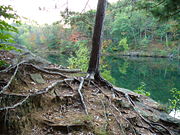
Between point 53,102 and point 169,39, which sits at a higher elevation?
point 169,39

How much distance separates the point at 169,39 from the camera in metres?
40.3

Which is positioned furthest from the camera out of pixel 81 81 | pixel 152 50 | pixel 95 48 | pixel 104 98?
pixel 152 50

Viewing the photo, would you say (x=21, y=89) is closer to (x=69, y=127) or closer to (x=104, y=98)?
(x=69, y=127)

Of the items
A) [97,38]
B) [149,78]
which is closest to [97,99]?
[97,38]

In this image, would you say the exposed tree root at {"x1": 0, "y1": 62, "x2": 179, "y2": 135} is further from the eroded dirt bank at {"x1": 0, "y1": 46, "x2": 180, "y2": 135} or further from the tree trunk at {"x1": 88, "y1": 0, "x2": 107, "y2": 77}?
the tree trunk at {"x1": 88, "y1": 0, "x2": 107, "y2": 77}

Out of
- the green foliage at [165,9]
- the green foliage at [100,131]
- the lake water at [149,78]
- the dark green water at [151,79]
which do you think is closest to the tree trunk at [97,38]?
the green foliage at [165,9]

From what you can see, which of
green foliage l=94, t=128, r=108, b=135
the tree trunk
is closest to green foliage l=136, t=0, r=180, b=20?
the tree trunk

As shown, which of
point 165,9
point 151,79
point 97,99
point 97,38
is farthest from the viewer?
point 151,79

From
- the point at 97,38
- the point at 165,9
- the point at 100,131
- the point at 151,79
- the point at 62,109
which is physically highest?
the point at 165,9

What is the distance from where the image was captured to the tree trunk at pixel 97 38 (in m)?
4.46

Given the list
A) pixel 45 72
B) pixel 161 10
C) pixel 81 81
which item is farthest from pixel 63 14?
pixel 161 10

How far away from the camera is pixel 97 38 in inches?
182

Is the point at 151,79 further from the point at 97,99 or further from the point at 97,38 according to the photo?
the point at 97,99

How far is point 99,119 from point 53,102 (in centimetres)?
107
